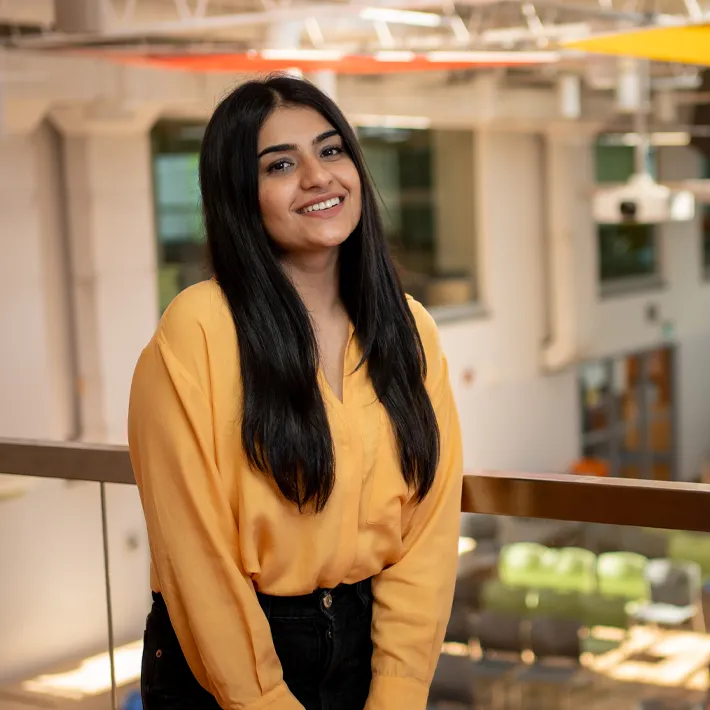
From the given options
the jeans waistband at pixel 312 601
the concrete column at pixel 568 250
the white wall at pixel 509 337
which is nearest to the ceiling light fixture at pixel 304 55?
the jeans waistband at pixel 312 601

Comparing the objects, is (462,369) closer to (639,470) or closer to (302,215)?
(639,470)

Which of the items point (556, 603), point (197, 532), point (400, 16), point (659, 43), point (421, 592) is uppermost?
point (400, 16)

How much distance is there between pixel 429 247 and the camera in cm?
1308

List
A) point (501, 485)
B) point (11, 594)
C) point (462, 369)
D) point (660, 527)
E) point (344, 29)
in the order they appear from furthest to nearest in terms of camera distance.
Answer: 1. point (462, 369)
2. point (344, 29)
3. point (11, 594)
4. point (501, 485)
5. point (660, 527)

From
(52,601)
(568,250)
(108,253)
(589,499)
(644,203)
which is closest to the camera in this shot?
(589,499)

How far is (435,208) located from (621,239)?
10.2 ft

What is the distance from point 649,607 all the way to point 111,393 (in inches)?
205

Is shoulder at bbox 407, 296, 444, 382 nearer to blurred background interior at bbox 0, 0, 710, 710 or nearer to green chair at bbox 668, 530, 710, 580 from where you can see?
blurred background interior at bbox 0, 0, 710, 710

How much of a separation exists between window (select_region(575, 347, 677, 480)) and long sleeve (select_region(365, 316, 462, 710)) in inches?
518

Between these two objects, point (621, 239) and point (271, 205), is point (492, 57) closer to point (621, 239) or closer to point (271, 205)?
point (271, 205)

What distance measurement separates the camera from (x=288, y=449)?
5.22ft

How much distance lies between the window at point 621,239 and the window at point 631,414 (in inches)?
40.7

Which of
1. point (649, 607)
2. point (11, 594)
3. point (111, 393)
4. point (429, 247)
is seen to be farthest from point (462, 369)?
point (11, 594)

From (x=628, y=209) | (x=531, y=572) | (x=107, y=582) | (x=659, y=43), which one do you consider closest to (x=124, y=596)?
(x=107, y=582)
